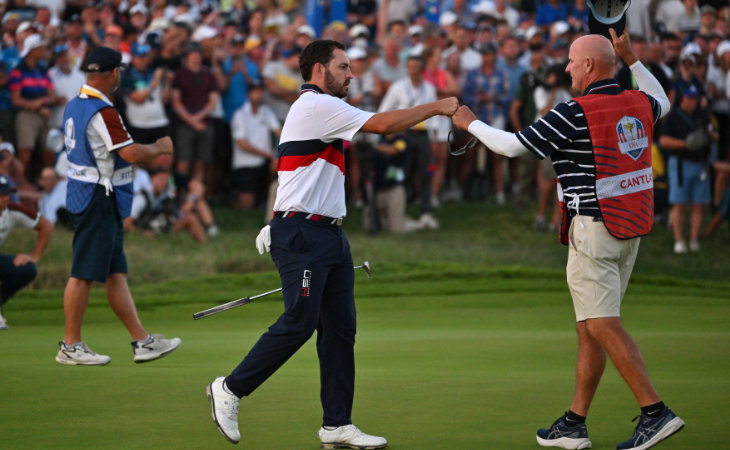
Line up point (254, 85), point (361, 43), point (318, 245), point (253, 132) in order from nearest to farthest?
point (318, 245)
point (254, 85)
point (253, 132)
point (361, 43)

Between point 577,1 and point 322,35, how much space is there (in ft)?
15.7

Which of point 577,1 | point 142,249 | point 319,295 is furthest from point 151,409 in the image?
point 577,1

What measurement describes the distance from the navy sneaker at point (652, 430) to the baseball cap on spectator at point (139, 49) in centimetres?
1143

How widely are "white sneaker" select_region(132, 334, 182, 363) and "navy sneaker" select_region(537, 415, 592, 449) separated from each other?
3.29 m

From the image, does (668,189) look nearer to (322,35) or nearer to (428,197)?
(428,197)

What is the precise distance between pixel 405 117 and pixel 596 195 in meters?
0.98

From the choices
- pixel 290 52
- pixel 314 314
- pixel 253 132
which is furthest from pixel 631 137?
pixel 290 52

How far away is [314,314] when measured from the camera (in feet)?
18.3

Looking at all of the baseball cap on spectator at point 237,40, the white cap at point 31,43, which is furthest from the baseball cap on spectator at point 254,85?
the white cap at point 31,43

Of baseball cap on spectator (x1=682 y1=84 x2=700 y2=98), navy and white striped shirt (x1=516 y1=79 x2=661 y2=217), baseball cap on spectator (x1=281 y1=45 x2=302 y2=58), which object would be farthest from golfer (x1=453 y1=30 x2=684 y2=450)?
baseball cap on spectator (x1=281 y1=45 x2=302 y2=58)

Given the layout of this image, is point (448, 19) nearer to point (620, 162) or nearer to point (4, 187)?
point (4, 187)

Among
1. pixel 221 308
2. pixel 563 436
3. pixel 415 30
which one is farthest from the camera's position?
pixel 415 30

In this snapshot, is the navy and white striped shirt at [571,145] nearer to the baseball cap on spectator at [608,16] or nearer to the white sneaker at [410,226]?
the baseball cap on spectator at [608,16]

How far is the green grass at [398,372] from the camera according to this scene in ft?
18.6
